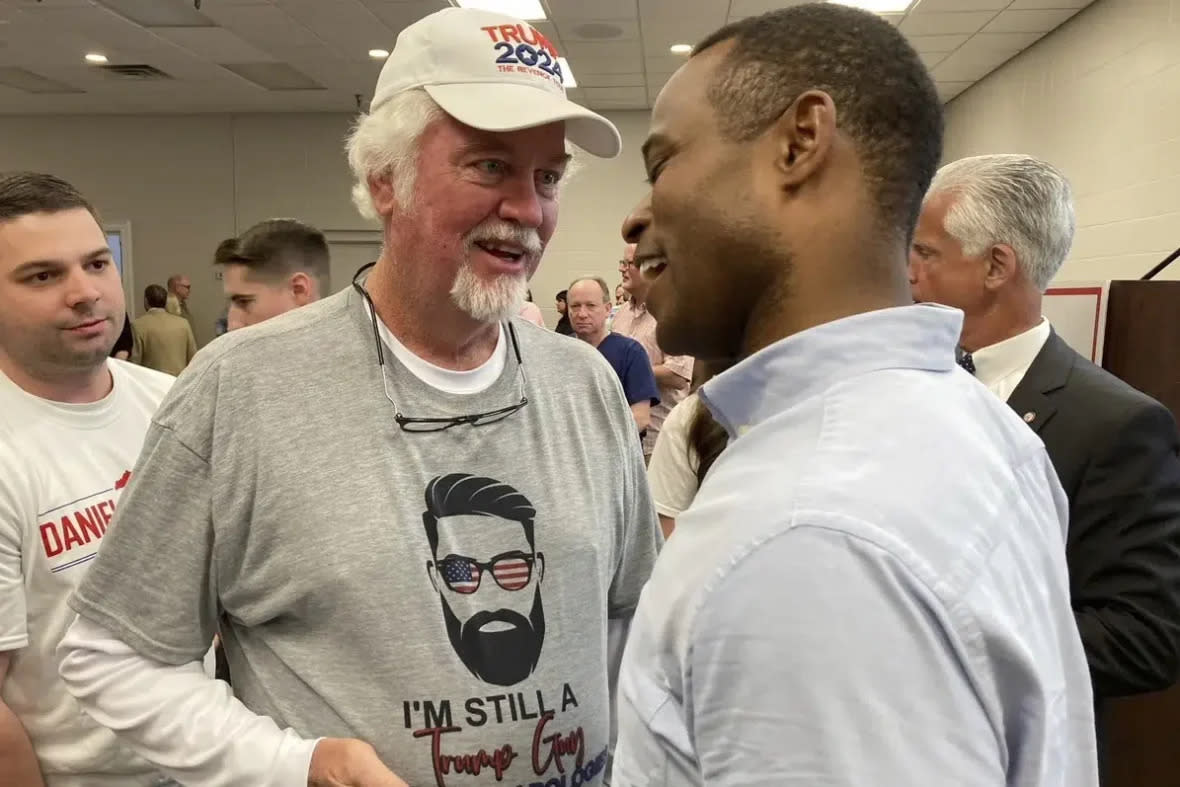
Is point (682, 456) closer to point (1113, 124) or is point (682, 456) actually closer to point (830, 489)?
point (830, 489)

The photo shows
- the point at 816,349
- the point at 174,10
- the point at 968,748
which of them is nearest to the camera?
the point at 968,748

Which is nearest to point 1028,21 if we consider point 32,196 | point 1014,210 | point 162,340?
point 1014,210

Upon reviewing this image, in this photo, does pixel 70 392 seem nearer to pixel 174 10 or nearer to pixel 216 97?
pixel 174 10

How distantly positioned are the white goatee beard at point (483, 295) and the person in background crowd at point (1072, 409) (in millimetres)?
847

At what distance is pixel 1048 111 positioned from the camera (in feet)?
20.4

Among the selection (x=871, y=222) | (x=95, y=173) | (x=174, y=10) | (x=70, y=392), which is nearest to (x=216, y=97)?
(x=95, y=173)

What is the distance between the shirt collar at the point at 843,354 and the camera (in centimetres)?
63

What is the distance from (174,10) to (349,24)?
47.2 inches

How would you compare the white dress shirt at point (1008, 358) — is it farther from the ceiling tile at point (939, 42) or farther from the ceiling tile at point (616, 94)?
the ceiling tile at point (616, 94)

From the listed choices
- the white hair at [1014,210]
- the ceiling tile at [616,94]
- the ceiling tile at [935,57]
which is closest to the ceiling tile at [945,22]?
the ceiling tile at [935,57]

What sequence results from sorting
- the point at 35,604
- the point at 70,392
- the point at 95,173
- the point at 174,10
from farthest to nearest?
the point at 95,173, the point at 174,10, the point at 70,392, the point at 35,604

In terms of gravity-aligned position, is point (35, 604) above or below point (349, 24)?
below

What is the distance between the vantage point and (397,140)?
1.24 metres

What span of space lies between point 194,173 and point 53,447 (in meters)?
9.38
